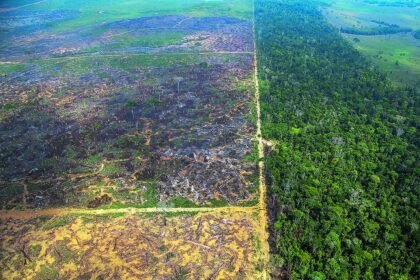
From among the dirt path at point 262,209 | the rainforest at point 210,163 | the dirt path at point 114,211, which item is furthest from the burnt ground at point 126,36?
the dirt path at point 114,211

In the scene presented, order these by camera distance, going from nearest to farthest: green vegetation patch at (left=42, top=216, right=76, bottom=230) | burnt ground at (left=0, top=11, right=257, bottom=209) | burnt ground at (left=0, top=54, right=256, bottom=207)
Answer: green vegetation patch at (left=42, top=216, right=76, bottom=230) → burnt ground at (left=0, top=11, right=257, bottom=209) → burnt ground at (left=0, top=54, right=256, bottom=207)

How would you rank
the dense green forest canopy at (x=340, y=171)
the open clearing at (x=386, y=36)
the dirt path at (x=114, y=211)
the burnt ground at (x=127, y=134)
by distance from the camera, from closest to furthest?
the dense green forest canopy at (x=340, y=171), the dirt path at (x=114, y=211), the burnt ground at (x=127, y=134), the open clearing at (x=386, y=36)

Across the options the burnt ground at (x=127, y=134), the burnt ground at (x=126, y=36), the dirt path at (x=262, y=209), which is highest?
the burnt ground at (x=126, y=36)

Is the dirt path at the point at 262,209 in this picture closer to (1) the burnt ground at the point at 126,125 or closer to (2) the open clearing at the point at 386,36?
(1) the burnt ground at the point at 126,125

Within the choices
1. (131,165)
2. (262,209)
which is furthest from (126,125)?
(262,209)

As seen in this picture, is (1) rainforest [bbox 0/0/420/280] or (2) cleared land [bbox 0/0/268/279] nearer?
(1) rainforest [bbox 0/0/420/280]

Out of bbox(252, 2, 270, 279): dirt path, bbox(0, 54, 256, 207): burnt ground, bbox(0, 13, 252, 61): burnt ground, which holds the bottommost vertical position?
bbox(252, 2, 270, 279): dirt path

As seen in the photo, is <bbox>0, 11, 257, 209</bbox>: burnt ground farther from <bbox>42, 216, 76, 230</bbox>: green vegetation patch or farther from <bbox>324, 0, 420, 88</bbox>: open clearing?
<bbox>324, 0, 420, 88</bbox>: open clearing

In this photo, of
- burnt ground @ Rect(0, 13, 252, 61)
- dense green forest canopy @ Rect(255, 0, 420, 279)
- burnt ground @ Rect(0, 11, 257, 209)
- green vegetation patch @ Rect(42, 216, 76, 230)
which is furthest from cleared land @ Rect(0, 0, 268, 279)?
dense green forest canopy @ Rect(255, 0, 420, 279)
